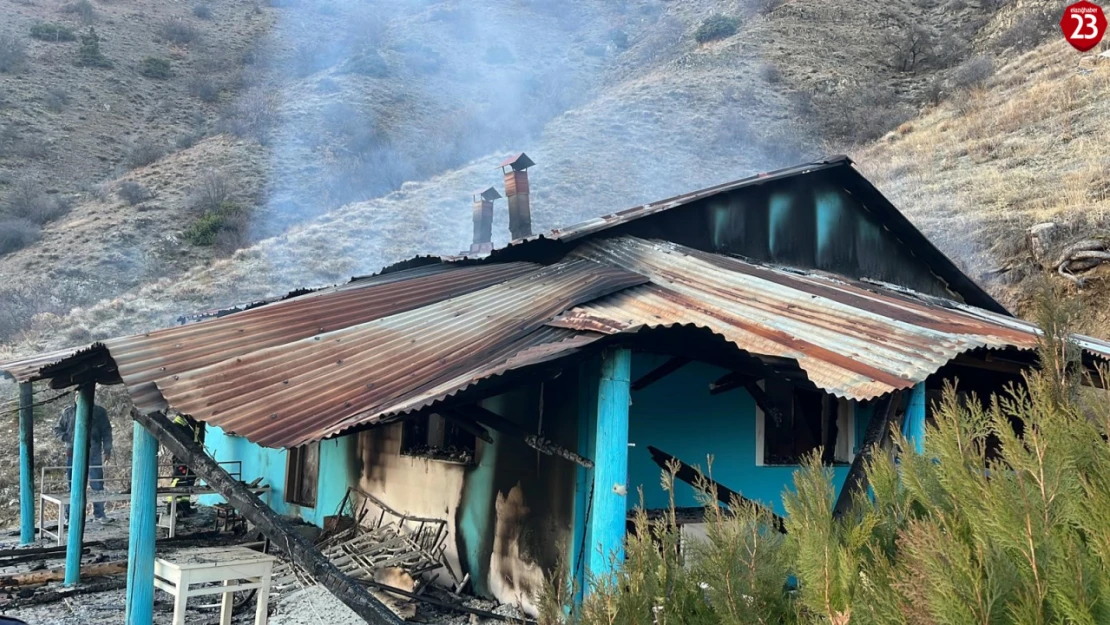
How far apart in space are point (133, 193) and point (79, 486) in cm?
2575

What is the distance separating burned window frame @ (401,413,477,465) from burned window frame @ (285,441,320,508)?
3211 mm

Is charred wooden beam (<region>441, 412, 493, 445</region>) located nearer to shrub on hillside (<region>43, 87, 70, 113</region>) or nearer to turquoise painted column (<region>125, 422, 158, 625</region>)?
turquoise painted column (<region>125, 422, 158, 625</region>)

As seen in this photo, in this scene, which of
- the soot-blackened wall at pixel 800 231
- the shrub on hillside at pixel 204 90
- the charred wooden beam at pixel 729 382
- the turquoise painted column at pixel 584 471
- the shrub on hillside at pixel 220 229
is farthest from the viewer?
the shrub on hillside at pixel 204 90

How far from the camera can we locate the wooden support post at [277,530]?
14.8 ft

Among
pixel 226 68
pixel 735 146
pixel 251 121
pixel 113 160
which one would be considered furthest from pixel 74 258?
pixel 735 146

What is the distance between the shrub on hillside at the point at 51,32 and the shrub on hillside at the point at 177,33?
4.90m

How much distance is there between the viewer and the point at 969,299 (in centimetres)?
1120

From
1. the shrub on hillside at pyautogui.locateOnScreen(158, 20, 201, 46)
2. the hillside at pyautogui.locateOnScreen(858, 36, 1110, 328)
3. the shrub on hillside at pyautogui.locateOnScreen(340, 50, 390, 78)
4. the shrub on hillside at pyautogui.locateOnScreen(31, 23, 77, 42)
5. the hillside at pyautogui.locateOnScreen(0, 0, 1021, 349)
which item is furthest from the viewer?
the shrub on hillside at pyautogui.locateOnScreen(158, 20, 201, 46)

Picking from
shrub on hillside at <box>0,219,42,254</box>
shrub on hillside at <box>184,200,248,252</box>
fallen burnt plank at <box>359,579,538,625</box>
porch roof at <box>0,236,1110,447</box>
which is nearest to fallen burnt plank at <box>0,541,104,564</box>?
porch roof at <box>0,236,1110,447</box>

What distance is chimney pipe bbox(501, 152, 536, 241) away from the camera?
11.9 meters

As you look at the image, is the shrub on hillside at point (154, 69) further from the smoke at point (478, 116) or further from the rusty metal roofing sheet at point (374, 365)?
the rusty metal roofing sheet at point (374, 365)

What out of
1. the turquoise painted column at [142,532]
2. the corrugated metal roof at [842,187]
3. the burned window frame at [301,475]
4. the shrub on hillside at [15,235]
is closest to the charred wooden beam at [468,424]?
the turquoise painted column at [142,532]

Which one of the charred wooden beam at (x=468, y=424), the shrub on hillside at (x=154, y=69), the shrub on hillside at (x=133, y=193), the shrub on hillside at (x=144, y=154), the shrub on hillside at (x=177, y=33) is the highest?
the shrub on hillside at (x=177, y=33)

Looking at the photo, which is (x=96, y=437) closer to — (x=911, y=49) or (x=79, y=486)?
(x=79, y=486)
